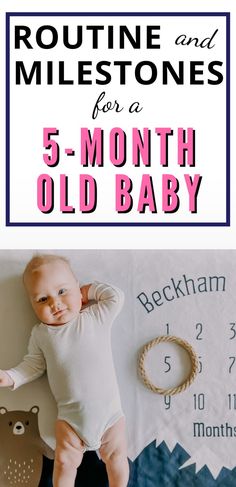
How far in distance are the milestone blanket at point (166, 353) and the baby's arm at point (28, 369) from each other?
0.08 ft

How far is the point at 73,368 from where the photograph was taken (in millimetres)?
1242

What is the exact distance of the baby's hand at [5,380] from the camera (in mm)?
1251

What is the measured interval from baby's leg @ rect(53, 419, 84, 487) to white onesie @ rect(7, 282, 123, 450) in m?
0.01

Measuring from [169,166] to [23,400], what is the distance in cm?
55

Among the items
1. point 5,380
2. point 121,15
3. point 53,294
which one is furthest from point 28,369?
point 121,15

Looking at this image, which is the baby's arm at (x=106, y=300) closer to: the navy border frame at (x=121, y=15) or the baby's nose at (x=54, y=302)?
the baby's nose at (x=54, y=302)

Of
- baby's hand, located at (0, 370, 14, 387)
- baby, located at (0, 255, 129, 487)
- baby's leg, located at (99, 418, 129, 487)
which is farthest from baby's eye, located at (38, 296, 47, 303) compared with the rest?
baby's leg, located at (99, 418, 129, 487)

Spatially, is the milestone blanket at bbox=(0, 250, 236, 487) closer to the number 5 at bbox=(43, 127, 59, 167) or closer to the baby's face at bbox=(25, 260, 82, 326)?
the baby's face at bbox=(25, 260, 82, 326)

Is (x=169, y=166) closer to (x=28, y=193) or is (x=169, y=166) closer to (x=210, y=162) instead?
(x=210, y=162)

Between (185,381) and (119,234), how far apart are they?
12.8 inches

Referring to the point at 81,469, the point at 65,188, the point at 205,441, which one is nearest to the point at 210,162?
the point at 65,188

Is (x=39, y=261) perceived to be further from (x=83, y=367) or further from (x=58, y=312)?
(x=83, y=367)

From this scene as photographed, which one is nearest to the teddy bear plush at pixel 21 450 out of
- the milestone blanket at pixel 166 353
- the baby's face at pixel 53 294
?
the milestone blanket at pixel 166 353

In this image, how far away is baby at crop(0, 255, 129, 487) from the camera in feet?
4.05
